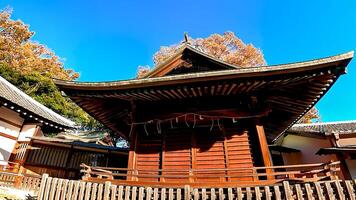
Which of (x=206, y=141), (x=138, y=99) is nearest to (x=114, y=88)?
(x=138, y=99)

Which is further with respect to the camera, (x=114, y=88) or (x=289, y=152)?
(x=289, y=152)

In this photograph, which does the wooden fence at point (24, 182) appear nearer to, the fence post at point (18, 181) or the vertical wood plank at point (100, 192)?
the fence post at point (18, 181)

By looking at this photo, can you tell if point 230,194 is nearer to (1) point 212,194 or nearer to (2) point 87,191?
(1) point 212,194

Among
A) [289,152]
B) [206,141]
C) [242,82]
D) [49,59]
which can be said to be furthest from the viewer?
[49,59]

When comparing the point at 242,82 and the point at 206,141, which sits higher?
the point at 242,82

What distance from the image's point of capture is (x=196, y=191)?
5730 mm

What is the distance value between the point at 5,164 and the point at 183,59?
1203cm

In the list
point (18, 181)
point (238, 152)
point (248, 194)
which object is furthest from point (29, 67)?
point (248, 194)

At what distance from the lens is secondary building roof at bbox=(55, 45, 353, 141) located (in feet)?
21.6

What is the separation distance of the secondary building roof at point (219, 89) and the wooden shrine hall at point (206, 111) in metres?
0.03

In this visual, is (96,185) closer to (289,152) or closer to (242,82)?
(242,82)

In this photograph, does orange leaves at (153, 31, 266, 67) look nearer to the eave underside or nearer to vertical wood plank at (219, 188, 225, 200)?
the eave underside

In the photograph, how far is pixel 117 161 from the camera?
18359 mm

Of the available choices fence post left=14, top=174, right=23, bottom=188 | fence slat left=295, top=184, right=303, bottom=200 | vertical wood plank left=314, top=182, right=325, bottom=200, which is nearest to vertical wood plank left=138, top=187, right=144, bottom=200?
fence slat left=295, top=184, right=303, bottom=200
